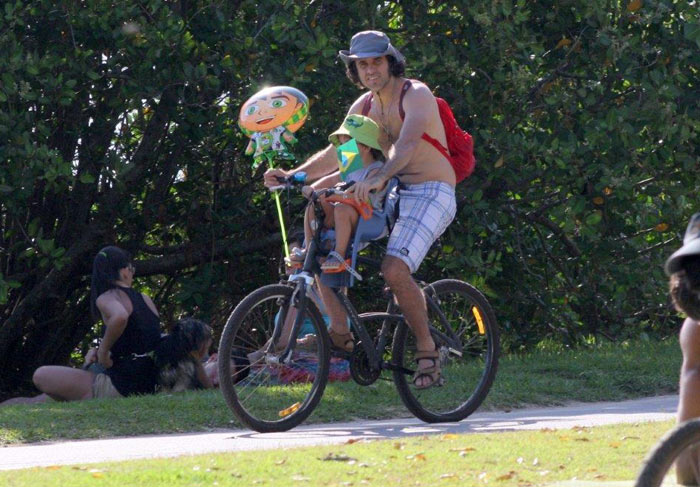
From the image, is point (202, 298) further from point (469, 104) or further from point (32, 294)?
point (469, 104)

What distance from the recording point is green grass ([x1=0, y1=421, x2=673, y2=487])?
527cm

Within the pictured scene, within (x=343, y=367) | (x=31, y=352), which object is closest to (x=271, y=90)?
(x=343, y=367)

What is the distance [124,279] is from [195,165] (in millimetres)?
3124

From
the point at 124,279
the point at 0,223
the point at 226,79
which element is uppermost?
the point at 226,79

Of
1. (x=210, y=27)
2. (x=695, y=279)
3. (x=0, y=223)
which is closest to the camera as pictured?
(x=695, y=279)

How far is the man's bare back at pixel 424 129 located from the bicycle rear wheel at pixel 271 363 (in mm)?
947

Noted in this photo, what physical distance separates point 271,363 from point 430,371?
2.87 feet

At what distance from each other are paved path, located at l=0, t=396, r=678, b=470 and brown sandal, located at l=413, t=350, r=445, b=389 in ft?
0.76

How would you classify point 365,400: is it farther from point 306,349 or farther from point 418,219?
point 418,219

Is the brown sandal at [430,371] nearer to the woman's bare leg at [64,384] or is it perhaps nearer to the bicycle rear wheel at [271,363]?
the bicycle rear wheel at [271,363]

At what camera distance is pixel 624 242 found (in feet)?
40.8

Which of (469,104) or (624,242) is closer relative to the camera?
(469,104)

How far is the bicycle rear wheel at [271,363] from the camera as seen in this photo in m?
7.00

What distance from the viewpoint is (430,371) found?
731cm
